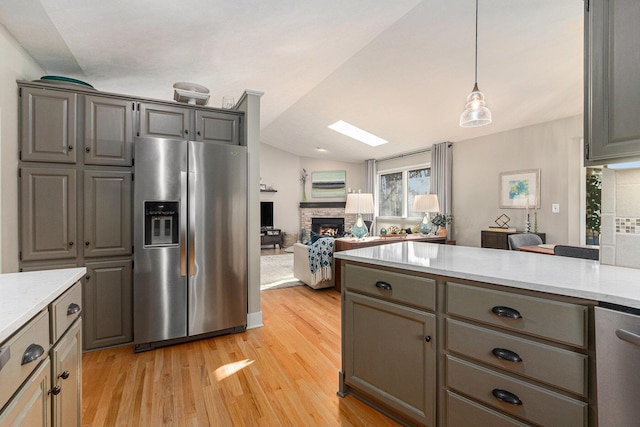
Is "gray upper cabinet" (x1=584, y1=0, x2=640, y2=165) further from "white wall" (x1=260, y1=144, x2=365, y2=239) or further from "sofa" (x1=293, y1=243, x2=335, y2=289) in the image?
"white wall" (x1=260, y1=144, x2=365, y2=239)

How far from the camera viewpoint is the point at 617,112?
1214mm

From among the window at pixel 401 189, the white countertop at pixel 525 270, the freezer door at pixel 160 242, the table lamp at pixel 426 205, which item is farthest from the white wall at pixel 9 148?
the window at pixel 401 189

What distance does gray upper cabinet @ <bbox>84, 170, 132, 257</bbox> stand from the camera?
8.31ft

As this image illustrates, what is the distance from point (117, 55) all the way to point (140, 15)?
0.75m

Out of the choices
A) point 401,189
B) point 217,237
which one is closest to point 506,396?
point 217,237

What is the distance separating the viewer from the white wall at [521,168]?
168 inches

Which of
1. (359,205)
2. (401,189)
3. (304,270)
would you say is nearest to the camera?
(359,205)

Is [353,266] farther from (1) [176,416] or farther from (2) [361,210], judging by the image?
(2) [361,210]

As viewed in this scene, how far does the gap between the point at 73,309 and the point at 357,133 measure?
6384 mm

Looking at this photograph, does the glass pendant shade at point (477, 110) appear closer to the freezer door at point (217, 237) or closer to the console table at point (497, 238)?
the freezer door at point (217, 237)

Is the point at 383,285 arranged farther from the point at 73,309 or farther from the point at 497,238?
the point at 497,238

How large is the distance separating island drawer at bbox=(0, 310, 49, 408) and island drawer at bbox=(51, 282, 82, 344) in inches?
2.2

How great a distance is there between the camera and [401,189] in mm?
7676

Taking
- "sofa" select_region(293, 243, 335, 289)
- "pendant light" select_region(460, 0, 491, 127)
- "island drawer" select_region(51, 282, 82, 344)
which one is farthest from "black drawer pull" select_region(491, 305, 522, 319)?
"sofa" select_region(293, 243, 335, 289)
